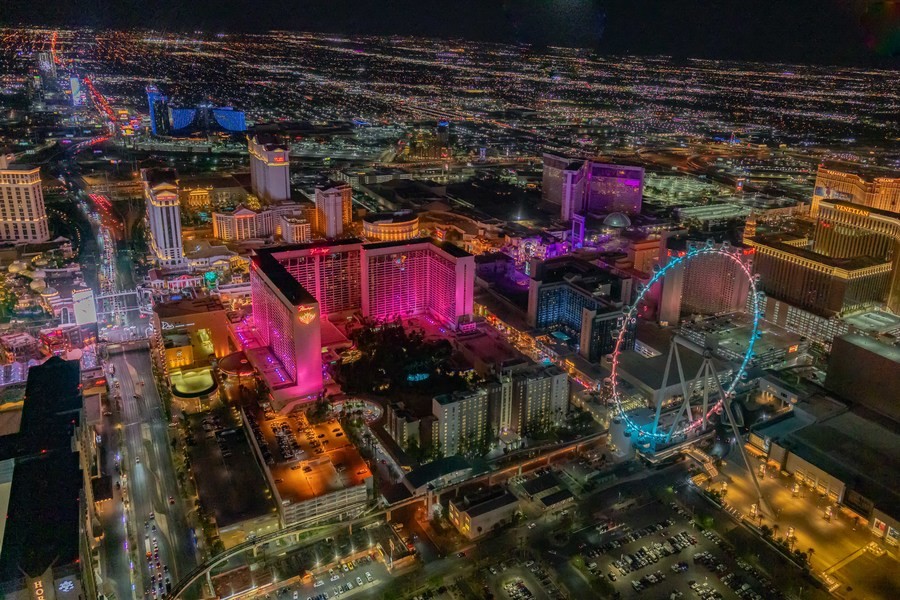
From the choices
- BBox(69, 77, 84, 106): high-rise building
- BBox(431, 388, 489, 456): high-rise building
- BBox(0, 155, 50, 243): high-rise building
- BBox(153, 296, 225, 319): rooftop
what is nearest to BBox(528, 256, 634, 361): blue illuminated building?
BBox(431, 388, 489, 456): high-rise building

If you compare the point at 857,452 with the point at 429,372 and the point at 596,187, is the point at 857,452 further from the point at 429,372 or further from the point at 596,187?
the point at 596,187

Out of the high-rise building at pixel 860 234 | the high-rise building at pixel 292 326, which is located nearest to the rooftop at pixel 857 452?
the high-rise building at pixel 860 234

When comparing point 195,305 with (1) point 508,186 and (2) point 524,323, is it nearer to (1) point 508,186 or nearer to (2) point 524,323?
(2) point 524,323

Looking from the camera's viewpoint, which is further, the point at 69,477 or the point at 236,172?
the point at 236,172

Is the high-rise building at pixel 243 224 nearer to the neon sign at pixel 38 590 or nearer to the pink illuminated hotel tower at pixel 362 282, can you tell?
the pink illuminated hotel tower at pixel 362 282

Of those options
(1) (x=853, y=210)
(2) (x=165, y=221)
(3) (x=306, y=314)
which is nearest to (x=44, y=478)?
(3) (x=306, y=314)

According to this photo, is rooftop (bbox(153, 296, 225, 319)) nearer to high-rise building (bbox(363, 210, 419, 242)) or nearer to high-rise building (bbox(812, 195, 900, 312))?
high-rise building (bbox(363, 210, 419, 242))

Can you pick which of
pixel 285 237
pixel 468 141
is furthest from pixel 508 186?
pixel 285 237
